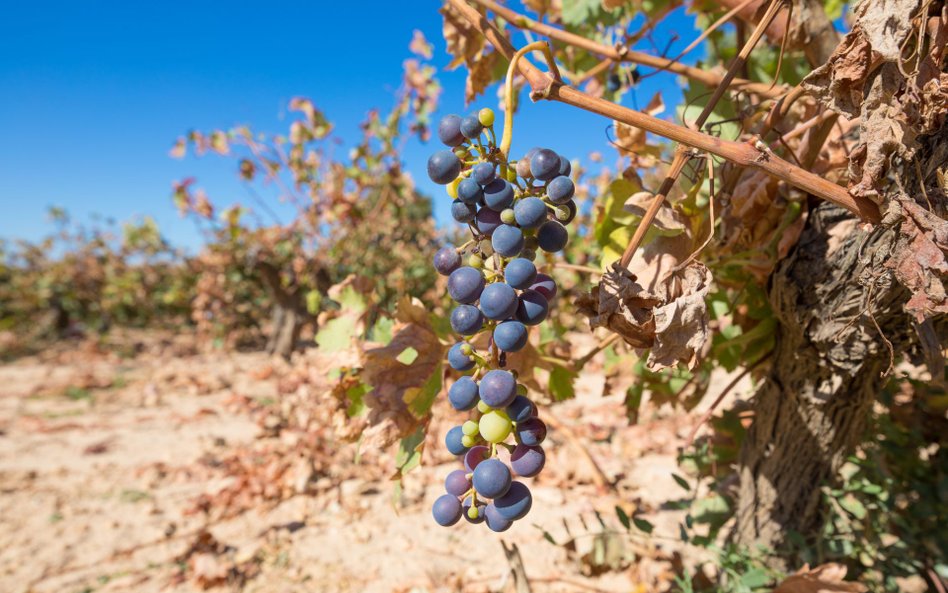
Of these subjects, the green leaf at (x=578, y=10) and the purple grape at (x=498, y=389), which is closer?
the purple grape at (x=498, y=389)

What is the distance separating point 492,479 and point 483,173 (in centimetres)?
48

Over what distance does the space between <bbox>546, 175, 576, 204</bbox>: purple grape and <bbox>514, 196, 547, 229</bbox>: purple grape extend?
1.0 inches

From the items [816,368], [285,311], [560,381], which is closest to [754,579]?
[816,368]

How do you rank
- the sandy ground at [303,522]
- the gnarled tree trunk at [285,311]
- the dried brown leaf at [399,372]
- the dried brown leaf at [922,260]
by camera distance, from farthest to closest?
the gnarled tree trunk at [285,311], the sandy ground at [303,522], the dried brown leaf at [399,372], the dried brown leaf at [922,260]

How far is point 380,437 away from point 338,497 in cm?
214

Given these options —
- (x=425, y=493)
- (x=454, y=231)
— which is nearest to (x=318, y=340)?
(x=425, y=493)

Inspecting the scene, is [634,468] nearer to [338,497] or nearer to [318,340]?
[338,497]

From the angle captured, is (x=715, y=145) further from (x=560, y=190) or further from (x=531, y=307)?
(x=531, y=307)

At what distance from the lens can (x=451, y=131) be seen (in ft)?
2.62

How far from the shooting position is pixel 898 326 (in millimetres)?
1070

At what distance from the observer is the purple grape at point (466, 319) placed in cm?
81

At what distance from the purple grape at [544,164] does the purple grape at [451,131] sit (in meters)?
0.12

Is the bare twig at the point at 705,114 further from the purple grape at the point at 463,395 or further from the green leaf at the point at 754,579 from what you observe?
the green leaf at the point at 754,579

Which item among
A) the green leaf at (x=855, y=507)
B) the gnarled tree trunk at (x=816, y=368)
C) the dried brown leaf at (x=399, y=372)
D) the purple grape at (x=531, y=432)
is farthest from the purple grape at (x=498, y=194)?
the green leaf at (x=855, y=507)
